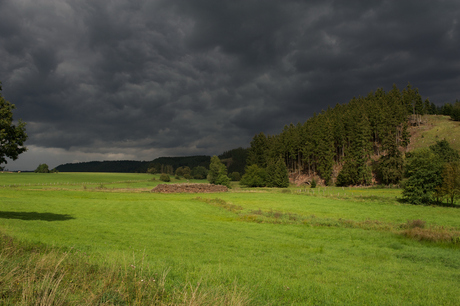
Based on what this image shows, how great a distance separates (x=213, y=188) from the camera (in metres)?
79.4

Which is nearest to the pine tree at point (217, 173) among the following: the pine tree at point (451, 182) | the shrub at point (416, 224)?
the pine tree at point (451, 182)

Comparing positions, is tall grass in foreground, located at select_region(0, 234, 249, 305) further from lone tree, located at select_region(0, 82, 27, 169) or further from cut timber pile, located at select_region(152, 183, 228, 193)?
cut timber pile, located at select_region(152, 183, 228, 193)

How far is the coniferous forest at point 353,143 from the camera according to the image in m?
87.5

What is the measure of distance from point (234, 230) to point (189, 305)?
55.7 feet

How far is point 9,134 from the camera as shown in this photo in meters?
21.9

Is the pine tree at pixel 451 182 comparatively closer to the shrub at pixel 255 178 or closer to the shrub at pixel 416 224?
the shrub at pixel 416 224

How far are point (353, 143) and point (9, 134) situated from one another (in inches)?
3902

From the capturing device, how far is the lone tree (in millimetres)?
21222

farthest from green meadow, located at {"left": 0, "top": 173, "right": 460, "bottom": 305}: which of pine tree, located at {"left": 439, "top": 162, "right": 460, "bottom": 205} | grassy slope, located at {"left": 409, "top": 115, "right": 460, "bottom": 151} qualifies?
grassy slope, located at {"left": 409, "top": 115, "right": 460, "bottom": 151}

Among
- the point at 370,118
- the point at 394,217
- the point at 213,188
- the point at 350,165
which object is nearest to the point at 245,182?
the point at 213,188

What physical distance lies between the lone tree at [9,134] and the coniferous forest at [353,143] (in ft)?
294

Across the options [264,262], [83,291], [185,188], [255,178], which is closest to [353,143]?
[255,178]

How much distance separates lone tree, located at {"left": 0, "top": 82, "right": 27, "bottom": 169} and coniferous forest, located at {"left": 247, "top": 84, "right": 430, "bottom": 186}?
89.5m

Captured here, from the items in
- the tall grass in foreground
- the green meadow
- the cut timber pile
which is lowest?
the cut timber pile
